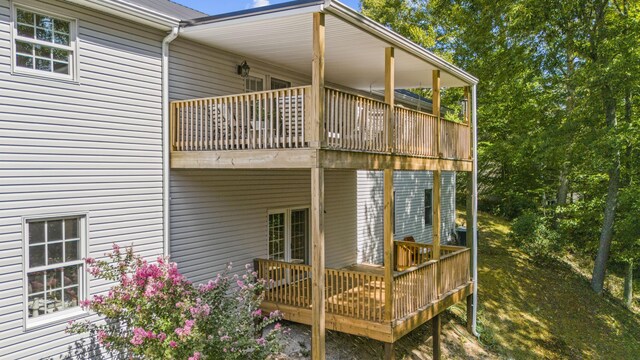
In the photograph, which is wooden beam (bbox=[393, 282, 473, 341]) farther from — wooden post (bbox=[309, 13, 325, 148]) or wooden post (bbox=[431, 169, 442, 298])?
wooden post (bbox=[309, 13, 325, 148])

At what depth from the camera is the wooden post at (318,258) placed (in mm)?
7559

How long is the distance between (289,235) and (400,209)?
22.6 ft

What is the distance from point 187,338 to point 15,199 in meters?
3.37

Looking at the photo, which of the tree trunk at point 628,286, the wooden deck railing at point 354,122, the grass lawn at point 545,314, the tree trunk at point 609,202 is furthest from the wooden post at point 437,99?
the tree trunk at point 628,286

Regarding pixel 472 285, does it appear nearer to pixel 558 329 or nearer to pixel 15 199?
pixel 558 329

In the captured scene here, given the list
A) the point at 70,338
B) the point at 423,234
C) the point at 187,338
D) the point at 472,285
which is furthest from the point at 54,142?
the point at 423,234

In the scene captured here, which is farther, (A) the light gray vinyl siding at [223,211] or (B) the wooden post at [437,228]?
(B) the wooden post at [437,228]

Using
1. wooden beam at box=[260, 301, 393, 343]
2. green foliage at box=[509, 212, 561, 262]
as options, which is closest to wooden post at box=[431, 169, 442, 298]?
wooden beam at box=[260, 301, 393, 343]

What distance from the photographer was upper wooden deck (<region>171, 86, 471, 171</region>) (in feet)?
25.5

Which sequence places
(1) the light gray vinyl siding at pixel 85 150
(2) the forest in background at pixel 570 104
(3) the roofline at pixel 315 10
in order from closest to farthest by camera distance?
(1) the light gray vinyl siding at pixel 85 150
(3) the roofline at pixel 315 10
(2) the forest in background at pixel 570 104

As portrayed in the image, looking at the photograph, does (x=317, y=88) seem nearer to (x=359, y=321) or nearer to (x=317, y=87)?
(x=317, y=87)

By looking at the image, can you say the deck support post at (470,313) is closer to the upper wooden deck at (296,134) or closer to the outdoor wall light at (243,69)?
the upper wooden deck at (296,134)

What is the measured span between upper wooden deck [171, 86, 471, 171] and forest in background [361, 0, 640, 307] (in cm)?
1069

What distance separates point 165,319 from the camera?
22.7ft
